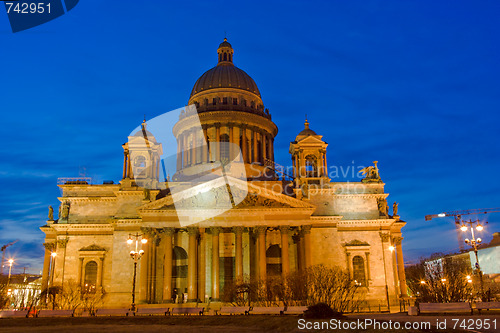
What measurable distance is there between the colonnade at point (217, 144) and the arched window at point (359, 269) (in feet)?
64.8

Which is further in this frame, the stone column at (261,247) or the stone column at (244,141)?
the stone column at (244,141)

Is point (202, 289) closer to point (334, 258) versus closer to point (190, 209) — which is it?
point (190, 209)

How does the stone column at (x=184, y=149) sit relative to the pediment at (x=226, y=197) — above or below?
above

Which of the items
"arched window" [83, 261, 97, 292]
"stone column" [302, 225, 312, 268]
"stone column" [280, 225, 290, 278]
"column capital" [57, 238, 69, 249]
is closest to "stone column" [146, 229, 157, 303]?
"arched window" [83, 261, 97, 292]

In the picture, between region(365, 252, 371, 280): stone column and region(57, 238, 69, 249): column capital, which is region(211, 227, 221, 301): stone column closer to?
region(365, 252, 371, 280): stone column

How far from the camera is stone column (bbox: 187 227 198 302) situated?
1677 inches

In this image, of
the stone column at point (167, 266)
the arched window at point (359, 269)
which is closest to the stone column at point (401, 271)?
the arched window at point (359, 269)

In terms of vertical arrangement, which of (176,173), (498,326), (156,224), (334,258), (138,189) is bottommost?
(498,326)

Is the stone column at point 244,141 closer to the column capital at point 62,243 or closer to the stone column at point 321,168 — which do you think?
the stone column at point 321,168

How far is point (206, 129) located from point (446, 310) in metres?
42.8

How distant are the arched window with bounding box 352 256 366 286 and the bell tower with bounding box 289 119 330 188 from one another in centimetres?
925

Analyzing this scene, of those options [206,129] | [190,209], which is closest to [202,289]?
[190,209]

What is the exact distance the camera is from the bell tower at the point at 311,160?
174ft

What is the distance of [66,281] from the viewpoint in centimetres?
4903
